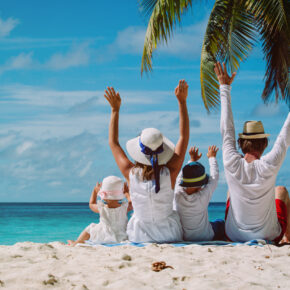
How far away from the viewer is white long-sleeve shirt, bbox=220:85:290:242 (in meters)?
4.05

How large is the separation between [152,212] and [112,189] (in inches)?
24.6

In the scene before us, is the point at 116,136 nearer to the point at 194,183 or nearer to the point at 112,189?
the point at 112,189

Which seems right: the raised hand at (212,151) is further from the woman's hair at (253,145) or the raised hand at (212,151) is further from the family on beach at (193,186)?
the woman's hair at (253,145)

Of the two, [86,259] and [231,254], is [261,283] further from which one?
[86,259]

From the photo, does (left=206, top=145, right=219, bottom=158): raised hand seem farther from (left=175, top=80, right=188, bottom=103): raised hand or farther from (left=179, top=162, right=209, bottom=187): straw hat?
(left=175, top=80, right=188, bottom=103): raised hand

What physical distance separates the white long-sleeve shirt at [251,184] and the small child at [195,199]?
0.26 metres

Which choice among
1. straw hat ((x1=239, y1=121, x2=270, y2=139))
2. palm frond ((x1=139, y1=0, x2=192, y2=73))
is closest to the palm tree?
palm frond ((x1=139, y1=0, x2=192, y2=73))

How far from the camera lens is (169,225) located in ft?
14.2

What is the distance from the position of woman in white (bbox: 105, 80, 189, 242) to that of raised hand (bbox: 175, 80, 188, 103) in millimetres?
170

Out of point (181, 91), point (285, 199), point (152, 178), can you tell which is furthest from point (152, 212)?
point (285, 199)

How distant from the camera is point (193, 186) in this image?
4305mm

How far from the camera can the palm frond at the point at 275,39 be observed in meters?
8.34

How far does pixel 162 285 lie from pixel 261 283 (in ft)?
2.33

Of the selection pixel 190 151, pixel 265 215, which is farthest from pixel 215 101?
pixel 265 215
